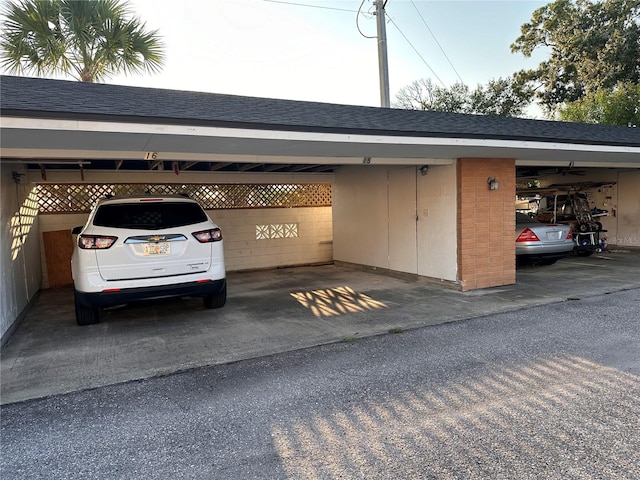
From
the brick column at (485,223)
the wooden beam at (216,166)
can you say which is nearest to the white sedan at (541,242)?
the brick column at (485,223)

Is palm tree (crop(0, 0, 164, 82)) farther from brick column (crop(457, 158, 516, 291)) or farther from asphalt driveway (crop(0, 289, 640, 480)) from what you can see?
asphalt driveway (crop(0, 289, 640, 480))

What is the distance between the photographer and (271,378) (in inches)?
149

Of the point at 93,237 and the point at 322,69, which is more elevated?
the point at 322,69

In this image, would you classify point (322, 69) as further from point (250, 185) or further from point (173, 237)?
point (173, 237)

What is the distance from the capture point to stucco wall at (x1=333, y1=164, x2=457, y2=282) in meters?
7.57

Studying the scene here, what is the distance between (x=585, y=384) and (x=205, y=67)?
1449 cm

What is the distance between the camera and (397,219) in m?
8.86

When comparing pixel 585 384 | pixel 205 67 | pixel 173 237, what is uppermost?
pixel 205 67

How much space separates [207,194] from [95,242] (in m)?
5.38

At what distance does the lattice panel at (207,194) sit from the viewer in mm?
8914

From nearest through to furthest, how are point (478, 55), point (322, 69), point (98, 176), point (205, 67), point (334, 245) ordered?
point (98, 176) < point (334, 245) < point (205, 67) < point (322, 69) < point (478, 55)

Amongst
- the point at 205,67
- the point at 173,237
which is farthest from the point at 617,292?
the point at 205,67

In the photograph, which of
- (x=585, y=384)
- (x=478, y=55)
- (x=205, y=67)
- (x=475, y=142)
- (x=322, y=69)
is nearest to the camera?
(x=585, y=384)

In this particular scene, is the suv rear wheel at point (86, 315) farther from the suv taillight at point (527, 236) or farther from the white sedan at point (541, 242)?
the suv taillight at point (527, 236)
